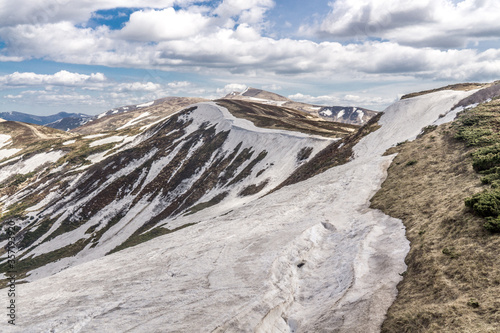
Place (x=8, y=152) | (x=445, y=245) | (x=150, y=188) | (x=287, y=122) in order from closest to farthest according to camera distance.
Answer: (x=445, y=245) → (x=150, y=188) → (x=287, y=122) → (x=8, y=152)

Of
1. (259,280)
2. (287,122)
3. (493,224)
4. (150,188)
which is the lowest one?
(150,188)

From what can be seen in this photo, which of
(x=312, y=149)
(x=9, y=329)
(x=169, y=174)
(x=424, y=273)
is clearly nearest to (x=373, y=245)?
(x=424, y=273)

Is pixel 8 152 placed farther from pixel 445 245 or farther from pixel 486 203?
pixel 486 203

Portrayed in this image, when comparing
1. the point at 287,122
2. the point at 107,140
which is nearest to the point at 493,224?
the point at 287,122

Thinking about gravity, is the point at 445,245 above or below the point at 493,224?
below

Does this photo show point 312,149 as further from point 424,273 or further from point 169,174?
point 424,273

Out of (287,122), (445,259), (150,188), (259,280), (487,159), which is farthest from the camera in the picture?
(287,122)

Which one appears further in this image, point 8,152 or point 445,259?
point 8,152
